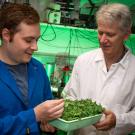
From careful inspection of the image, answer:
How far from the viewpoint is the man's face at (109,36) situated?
6.18 feet

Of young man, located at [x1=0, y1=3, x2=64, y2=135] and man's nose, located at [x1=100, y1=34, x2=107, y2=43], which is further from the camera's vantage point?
man's nose, located at [x1=100, y1=34, x2=107, y2=43]

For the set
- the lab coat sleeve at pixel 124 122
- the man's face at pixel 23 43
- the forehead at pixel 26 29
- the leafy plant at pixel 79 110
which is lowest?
the lab coat sleeve at pixel 124 122

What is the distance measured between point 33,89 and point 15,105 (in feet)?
0.47

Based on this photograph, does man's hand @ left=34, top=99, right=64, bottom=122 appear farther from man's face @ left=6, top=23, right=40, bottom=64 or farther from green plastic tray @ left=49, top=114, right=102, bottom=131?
man's face @ left=6, top=23, right=40, bottom=64

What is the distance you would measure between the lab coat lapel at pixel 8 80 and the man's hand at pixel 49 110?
0.13m

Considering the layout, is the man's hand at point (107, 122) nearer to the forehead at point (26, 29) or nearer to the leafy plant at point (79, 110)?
the leafy plant at point (79, 110)

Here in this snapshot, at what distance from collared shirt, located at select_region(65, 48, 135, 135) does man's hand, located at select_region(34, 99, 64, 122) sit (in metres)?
0.49

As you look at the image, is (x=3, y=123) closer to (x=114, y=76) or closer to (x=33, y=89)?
(x=33, y=89)

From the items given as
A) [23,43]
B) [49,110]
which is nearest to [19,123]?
[49,110]

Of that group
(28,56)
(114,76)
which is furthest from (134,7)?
(28,56)

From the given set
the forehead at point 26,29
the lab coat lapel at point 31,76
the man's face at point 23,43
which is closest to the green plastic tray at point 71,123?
the lab coat lapel at point 31,76

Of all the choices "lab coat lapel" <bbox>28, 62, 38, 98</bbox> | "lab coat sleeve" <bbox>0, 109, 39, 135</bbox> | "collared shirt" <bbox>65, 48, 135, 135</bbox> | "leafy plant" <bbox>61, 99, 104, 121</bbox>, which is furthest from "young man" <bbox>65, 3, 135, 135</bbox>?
"lab coat sleeve" <bbox>0, 109, 39, 135</bbox>

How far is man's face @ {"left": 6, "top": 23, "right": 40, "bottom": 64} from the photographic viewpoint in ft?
5.09

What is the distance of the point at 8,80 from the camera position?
156 cm
